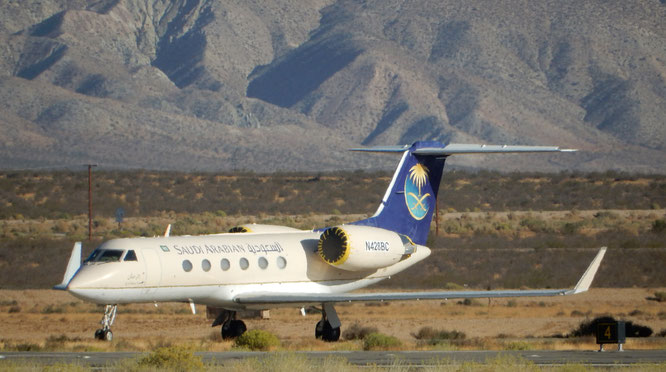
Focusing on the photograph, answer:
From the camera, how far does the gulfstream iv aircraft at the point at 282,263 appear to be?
2648 centimetres

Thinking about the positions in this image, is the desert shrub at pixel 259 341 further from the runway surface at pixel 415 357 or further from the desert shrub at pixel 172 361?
the desert shrub at pixel 172 361

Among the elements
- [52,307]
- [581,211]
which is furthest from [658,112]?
[52,307]

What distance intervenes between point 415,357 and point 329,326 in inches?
200

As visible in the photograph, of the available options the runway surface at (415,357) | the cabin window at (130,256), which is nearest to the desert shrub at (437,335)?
the runway surface at (415,357)

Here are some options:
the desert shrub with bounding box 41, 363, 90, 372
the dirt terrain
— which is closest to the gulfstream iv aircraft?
the dirt terrain

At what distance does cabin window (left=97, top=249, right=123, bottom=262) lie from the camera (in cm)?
2661

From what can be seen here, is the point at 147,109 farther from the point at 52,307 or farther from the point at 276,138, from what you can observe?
the point at 52,307

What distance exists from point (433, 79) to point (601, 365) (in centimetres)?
16803

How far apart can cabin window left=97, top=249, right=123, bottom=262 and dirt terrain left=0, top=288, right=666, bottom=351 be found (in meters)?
1.88

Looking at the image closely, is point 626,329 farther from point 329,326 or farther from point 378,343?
point 329,326

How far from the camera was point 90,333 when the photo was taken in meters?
34.0

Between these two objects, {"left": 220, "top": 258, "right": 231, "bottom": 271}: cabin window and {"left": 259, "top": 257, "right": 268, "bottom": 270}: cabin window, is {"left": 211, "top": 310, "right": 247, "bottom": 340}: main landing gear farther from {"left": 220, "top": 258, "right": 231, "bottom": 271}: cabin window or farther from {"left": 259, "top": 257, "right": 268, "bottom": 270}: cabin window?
{"left": 220, "top": 258, "right": 231, "bottom": 271}: cabin window

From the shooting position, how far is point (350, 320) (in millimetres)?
37844

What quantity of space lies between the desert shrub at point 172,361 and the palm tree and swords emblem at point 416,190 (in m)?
12.0
